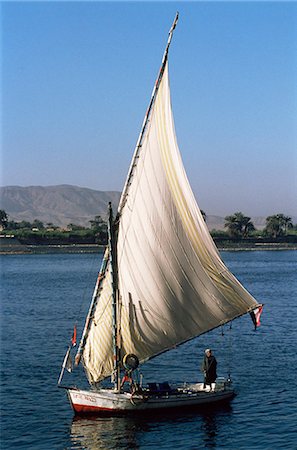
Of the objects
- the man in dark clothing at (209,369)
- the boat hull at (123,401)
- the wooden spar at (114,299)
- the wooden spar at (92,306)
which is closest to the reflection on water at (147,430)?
the boat hull at (123,401)

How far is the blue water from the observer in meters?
32.6

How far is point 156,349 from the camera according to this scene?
35656mm

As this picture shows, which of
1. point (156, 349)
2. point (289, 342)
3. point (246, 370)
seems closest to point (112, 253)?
point (156, 349)

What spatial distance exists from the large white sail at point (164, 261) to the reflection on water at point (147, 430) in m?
3.06

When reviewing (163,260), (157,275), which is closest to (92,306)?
(157,275)

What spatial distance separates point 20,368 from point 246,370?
13.7 m

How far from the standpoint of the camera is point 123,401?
34969mm

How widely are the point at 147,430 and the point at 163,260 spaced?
24.5ft

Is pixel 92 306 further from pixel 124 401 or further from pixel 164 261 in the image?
pixel 124 401

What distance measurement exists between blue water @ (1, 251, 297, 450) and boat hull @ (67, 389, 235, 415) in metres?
0.53

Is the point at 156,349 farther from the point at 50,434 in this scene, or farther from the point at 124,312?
the point at 50,434

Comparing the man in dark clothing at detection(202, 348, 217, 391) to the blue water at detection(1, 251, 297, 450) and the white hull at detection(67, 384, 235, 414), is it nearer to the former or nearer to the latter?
the white hull at detection(67, 384, 235, 414)

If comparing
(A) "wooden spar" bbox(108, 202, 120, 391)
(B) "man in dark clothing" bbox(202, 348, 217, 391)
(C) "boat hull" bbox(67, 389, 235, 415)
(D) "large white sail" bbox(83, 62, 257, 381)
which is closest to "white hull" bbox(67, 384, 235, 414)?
(C) "boat hull" bbox(67, 389, 235, 415)

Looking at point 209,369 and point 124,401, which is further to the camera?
point 209,369
